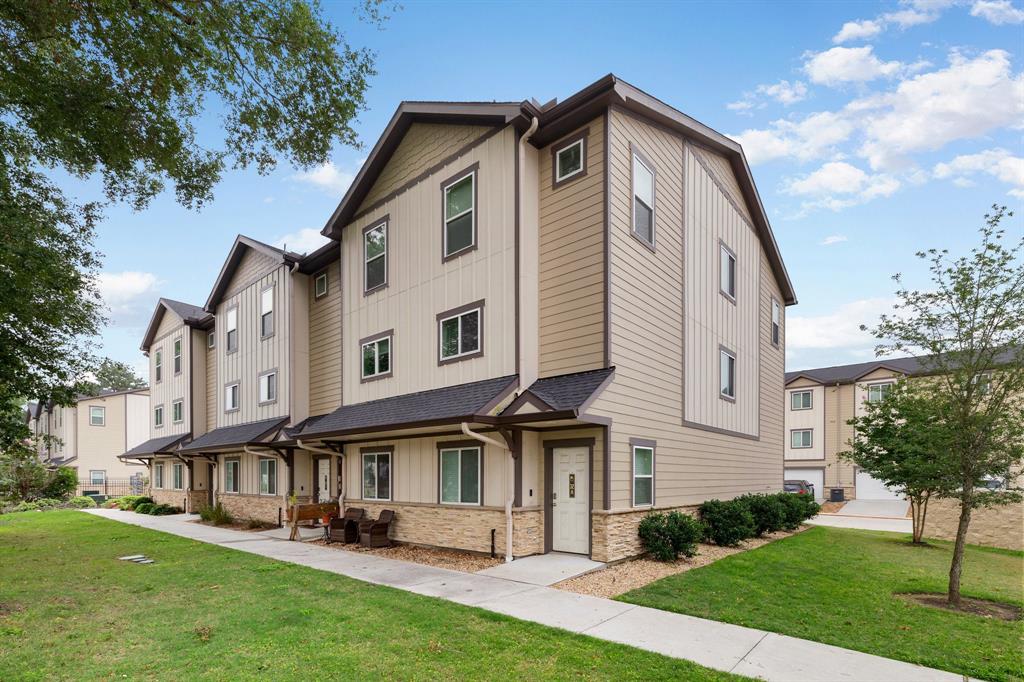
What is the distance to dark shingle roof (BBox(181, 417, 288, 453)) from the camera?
18750mm

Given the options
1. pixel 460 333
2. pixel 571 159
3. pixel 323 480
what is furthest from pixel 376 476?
pixel 571 159

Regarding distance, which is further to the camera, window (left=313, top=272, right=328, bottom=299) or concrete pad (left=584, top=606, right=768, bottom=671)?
window (left=313, top=272, right=328, bottom=299)

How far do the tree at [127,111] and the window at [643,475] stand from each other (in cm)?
838

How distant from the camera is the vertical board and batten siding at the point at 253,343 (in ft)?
63.9

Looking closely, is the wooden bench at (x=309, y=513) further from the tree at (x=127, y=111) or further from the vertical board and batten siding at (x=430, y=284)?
the tree at (x=127, y=111)

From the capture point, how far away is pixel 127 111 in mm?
9742

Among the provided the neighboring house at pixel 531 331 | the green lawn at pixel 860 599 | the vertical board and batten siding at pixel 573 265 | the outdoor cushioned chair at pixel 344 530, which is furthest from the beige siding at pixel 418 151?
the green lawn at pixel 860 599

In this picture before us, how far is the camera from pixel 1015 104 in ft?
24.0

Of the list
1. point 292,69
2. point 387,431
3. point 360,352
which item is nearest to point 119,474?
point 360,352

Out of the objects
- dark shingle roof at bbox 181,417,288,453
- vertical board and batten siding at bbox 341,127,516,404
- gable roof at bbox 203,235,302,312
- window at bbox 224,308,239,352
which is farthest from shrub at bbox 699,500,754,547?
window at bbox 224,308,239,352

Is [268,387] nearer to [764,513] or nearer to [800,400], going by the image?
[764,513]

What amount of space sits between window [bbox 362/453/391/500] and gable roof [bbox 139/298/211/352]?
13849 mm

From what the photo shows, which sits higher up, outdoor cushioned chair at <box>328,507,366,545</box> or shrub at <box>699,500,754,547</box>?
shrub at <box>699,500,754,547</box>

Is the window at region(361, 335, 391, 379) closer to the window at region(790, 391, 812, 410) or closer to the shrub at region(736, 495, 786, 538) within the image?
the shrub at region(736, 495, 786, 538)
